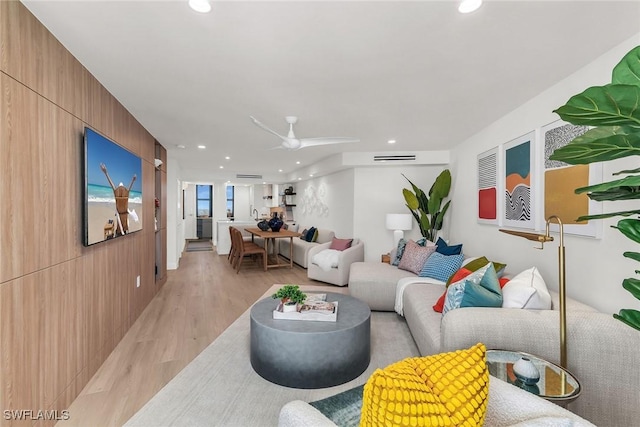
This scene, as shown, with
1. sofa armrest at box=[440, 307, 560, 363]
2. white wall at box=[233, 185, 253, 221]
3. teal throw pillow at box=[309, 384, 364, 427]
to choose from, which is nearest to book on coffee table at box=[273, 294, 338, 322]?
teal throw pillow at box=[309, 384, 364, 427]

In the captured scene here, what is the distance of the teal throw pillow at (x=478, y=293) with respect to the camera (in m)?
2.07

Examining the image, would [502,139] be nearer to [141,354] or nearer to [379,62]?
[379,62]

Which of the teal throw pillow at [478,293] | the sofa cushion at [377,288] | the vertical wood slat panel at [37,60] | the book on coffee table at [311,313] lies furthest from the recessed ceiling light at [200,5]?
the sofa cushion at [377,288]

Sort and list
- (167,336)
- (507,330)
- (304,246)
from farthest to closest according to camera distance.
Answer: (304,246) < (167,336) < (507,330)

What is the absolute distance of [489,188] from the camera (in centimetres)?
364

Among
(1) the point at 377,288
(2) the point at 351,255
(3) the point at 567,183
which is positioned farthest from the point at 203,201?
(3) the point at 567,183

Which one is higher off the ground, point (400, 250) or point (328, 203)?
point (328, 203)

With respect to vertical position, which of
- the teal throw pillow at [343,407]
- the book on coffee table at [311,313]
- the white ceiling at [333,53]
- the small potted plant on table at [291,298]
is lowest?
the teal throw pillow at [343,407]

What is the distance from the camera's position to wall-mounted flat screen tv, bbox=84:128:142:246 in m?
2.21

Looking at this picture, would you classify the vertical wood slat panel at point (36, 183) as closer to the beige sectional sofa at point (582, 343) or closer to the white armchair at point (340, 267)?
the beige sectional sofa at point (582, 343)

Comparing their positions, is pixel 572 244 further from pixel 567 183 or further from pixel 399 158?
pixel 399 158

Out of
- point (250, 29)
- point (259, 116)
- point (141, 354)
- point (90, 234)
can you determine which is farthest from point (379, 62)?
point (141, 354)

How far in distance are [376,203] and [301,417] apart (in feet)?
16.0

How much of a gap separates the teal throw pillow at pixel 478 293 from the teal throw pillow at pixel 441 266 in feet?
3.68
